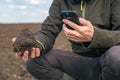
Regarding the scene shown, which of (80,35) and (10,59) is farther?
(10,59)

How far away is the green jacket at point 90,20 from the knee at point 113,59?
121 millimetres

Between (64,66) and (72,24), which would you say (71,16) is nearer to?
(72,24)

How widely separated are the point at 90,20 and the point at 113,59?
60 centimetres

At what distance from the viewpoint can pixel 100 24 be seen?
4.29m

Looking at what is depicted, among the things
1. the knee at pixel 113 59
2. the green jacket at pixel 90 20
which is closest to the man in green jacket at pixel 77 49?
the green jacket at pixel 90 20

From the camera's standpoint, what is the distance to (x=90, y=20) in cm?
429

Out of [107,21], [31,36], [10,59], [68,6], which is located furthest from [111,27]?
[10,59]

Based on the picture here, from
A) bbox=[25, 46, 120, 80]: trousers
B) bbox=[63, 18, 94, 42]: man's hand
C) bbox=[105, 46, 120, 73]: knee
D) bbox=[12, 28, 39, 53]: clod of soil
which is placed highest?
bbox=[63, 18, 94, 42]: man's hand

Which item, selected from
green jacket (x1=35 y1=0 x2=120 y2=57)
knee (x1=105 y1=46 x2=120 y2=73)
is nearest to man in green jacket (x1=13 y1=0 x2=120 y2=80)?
green jacket (x1=35 y1=0 x2=120 y2=57)

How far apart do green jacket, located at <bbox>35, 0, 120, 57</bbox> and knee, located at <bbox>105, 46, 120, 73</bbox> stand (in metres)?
0.12

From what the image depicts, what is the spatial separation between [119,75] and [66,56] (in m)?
0.69

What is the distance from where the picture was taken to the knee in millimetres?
3811

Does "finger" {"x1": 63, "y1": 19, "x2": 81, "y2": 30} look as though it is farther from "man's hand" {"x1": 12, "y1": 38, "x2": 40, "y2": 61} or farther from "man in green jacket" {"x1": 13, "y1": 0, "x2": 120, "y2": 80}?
"man's hand" {"x1": 12, "y1": 38, "x2": 40, "y2": 61}

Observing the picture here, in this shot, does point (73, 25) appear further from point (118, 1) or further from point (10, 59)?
point (10, 59)
